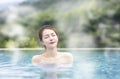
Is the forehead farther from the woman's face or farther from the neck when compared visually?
the neck

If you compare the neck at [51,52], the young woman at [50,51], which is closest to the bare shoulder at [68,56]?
the young woman at [50,51]

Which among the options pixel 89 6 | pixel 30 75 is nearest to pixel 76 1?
pixel 89 6

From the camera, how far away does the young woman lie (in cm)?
273

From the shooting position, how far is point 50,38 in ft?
8.95

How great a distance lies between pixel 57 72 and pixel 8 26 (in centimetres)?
960

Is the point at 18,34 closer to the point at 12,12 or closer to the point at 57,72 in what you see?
the point at 12,12

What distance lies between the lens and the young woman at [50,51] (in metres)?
2.73

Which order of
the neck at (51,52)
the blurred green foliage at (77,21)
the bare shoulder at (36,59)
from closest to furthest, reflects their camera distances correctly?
the neck at (51,52) → the bare shoulder at (36,59) → the blurred green foliage at (77,21)

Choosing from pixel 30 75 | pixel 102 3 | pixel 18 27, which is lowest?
pixel 30 75

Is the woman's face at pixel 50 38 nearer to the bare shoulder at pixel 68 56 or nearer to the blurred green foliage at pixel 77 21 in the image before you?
the bare shoulder at pixel 68 56

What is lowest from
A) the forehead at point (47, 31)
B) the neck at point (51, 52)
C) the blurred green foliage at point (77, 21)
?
the neck at point (51, 52)

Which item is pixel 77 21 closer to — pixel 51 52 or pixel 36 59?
pixel 36 59

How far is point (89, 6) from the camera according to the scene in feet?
41.6

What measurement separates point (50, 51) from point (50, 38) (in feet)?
0.65
